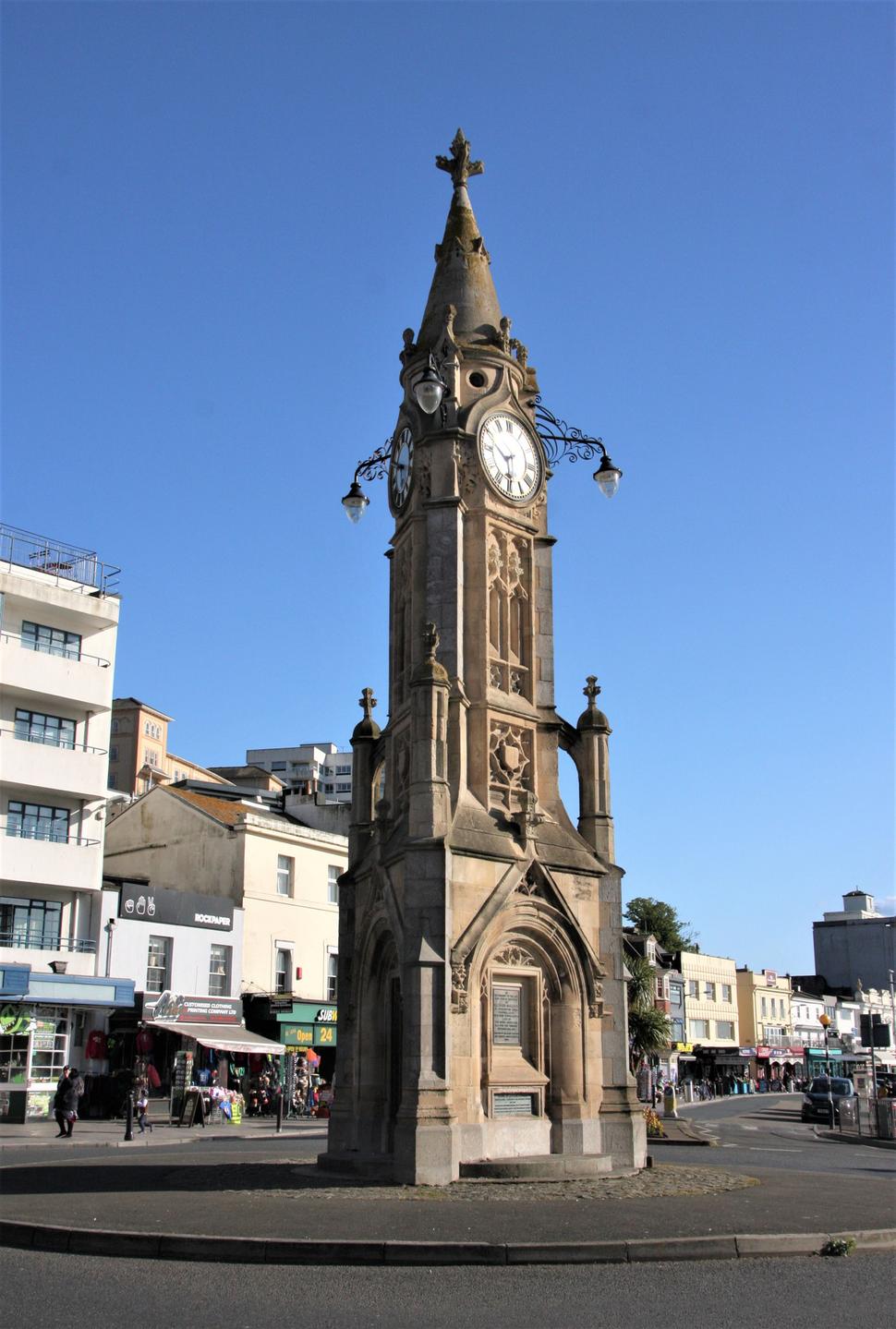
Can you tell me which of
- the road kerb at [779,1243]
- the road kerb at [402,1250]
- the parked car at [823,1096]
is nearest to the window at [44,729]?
the road kerb at [402,1250]

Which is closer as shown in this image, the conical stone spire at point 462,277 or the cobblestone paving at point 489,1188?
the cobblestone paving at point 489,1188

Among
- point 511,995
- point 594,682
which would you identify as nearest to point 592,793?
point 594,682

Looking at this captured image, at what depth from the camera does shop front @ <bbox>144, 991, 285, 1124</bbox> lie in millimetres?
39531

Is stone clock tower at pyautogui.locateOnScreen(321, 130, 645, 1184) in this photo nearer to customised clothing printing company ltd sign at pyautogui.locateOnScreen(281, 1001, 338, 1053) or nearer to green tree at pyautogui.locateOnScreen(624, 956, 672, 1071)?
customised clothing printing company ltd sign at pyautogui.locateOnScreen(281, 1001, 338, 1053)

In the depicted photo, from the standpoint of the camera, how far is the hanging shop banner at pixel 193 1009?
40.3 metres

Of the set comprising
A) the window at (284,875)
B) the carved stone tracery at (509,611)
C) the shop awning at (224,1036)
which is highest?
the carved stone tracery at (509,611)

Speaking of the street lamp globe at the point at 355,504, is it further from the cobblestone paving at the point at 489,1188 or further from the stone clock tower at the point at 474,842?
the cobblestone paving at the point at 489,1188

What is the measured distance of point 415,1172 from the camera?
54.0 feet

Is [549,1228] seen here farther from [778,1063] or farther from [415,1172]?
[778,1063]

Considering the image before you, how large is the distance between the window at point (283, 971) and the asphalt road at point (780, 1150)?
15782 mm

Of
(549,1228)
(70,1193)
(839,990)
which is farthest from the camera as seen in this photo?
(839,990)

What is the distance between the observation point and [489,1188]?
53.1ft

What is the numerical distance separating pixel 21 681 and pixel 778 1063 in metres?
83.2

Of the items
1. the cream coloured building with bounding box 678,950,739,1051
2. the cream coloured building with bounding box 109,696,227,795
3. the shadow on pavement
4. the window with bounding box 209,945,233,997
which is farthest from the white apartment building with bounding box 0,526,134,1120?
the cream coloured building with bounding box 678,950,739,1051
